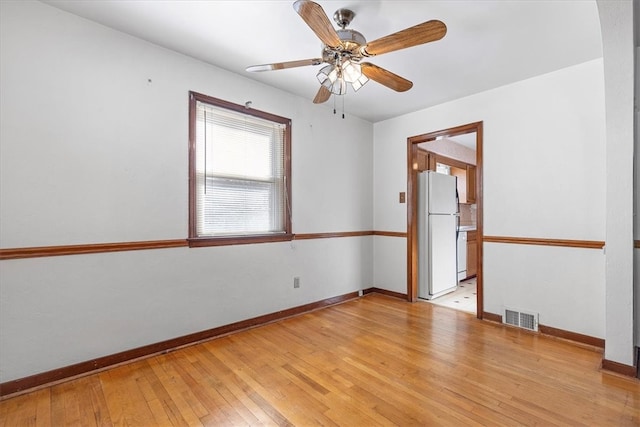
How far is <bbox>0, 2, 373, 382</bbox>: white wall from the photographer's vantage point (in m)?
1.94

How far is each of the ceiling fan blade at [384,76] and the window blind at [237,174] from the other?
1.45 metres

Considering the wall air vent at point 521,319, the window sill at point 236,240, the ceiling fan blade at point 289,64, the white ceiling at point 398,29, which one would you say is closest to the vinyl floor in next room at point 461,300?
the wall air vent at point 521,319

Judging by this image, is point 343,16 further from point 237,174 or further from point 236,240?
point 236,240

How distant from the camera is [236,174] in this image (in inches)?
119

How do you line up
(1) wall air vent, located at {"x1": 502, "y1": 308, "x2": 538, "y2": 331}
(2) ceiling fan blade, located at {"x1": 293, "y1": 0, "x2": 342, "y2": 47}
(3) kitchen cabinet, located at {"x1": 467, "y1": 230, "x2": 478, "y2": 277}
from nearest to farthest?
1. (2) ceiling fan blade, located at {"x1": 293, "y1": 0, "x2": 342, "y2": 47}
2. (1) wall air vent, located at {"x1": 502, "y1": 308, "x2": 538, "y2": 331}
3. (3) kitchen cabinet, located at {"x1": 467, "y1": 230, "x2": 478, "y2": 277}

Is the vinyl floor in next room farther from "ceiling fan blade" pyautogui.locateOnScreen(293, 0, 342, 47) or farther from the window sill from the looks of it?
"ceiling fan blade" pyautogui.locateOnScreen(293, 0, 342, 47)

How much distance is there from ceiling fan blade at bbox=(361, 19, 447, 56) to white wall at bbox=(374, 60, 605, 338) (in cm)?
197

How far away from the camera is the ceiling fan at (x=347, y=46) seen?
63.6 inches

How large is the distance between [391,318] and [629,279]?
2035mm

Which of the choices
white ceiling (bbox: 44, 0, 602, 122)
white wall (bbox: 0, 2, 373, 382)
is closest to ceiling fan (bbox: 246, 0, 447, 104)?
white ceiling (bbox: 44, 0, 602, 122)

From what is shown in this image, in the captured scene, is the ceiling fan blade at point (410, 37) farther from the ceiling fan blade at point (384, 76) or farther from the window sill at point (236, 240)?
the window sill at point (236, 240)

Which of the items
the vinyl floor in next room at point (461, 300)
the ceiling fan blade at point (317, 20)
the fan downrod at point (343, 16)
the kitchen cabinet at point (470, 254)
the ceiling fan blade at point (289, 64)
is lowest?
the vinyl floor in next room at point (461, 300)

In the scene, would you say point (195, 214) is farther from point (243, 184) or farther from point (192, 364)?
point (192, 364)

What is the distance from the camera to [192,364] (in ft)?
7.63
